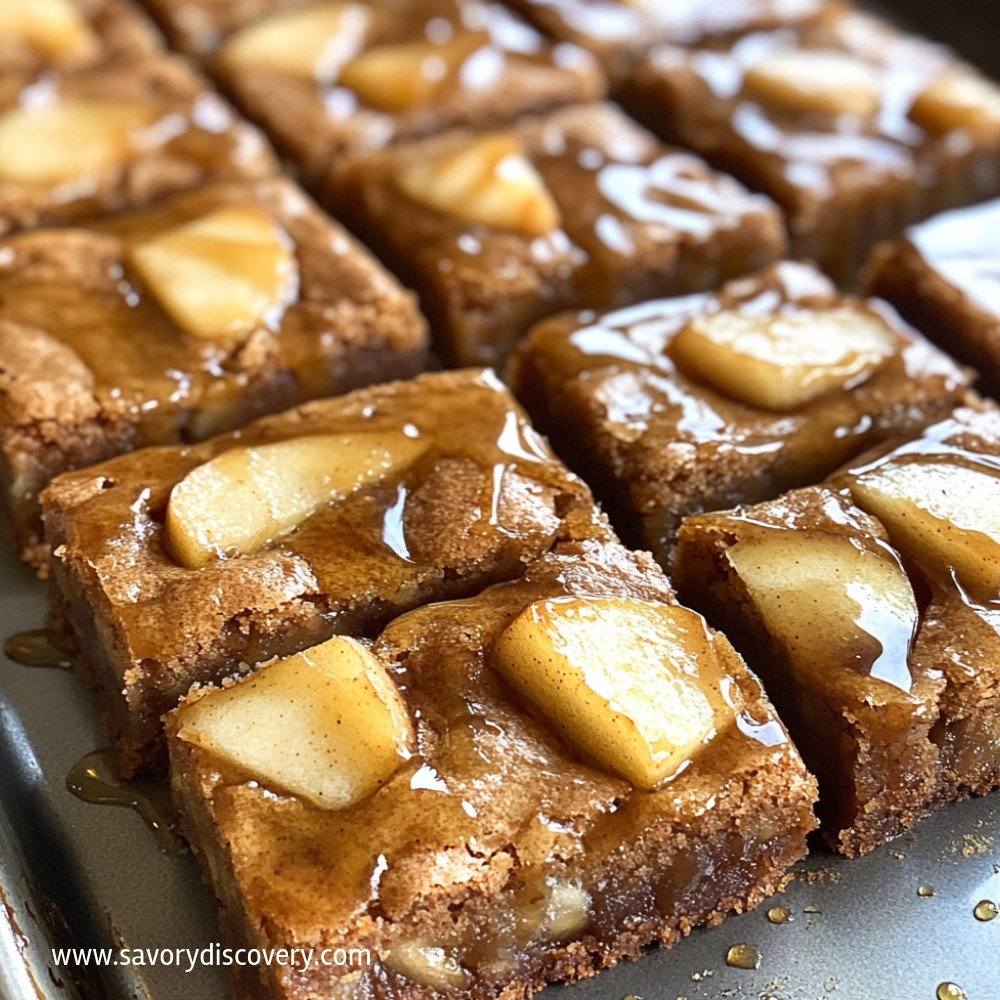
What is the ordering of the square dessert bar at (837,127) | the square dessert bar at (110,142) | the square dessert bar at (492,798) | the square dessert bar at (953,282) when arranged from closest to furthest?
the square dessert bar at (492,798) < the square dessert bar at (953,282) < the square dessert bar at (110,142) < the square dessert bar at (837,127)

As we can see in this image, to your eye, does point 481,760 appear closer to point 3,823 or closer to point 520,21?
point 3,823

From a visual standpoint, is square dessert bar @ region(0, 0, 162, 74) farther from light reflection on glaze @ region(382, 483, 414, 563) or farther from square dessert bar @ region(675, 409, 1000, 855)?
square dessert bar @ region(675, 409, 1000, 855)

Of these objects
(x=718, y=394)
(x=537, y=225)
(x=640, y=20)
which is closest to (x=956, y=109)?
(x=640, y=20)

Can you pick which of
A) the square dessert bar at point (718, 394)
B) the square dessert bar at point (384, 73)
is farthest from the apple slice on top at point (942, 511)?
the square dessert bar at point (384, 73)

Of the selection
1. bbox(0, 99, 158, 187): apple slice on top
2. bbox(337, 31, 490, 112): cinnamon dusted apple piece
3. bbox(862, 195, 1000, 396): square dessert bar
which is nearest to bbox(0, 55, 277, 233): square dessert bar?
bbox(0, 99, 158, 187): apple slice on top

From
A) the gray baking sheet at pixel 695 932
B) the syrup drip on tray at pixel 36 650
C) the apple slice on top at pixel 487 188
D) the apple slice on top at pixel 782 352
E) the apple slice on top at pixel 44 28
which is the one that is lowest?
the gray baking sheet at pixel 695 932

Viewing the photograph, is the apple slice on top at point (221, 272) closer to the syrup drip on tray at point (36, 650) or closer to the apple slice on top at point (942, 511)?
the syrup drip on tray at point (36, 650)
